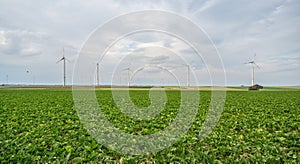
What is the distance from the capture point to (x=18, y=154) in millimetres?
7910

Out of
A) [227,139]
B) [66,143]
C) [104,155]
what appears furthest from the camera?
[227,139]

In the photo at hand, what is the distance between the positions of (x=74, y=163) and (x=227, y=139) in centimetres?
624

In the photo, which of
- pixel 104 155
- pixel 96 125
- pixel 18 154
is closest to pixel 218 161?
pixel 104 155

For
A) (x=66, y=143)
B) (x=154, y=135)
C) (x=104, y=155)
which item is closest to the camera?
(x=104, y=155)

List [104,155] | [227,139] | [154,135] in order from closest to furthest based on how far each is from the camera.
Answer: [104,155] < [227,139] < [154,135]

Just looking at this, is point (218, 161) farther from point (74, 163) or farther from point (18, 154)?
point (18, 154)

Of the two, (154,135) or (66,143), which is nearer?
(66,143)

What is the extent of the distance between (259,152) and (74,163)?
6249 millimetres

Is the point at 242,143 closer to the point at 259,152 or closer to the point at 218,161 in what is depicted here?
the point at 259,152

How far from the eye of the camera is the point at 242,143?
31.5 ft

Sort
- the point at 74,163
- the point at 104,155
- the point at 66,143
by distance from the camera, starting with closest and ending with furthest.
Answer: the point at 74,163 < the point at 104,155 < the point at 66,143

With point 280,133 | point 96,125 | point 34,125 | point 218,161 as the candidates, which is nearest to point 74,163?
point 218,161

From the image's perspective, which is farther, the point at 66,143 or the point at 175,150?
the point at 66,143

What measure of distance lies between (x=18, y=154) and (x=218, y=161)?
253 inches
